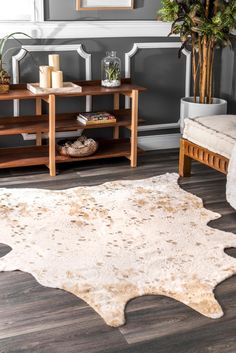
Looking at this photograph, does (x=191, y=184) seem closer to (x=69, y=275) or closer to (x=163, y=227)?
(x=163, y=227)

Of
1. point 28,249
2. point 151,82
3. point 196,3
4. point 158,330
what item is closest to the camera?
point 158,330

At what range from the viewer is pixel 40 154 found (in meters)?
4.07

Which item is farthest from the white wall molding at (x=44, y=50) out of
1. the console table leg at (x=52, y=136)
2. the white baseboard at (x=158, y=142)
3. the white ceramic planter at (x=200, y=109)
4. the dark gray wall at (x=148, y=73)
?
the white ceramic planter at (x=200, y=109)

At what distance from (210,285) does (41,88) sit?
75.6 inches

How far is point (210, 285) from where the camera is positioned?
2.48 metres

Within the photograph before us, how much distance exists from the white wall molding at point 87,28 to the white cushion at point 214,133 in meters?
0.92

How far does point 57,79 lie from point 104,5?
717mm

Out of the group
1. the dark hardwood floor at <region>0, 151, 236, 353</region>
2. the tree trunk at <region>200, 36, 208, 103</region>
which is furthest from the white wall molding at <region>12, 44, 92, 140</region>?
the dark hardwood floor at <region>0, 151, 236, 353</region>

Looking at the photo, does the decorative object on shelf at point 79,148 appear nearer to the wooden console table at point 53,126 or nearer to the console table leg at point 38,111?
the wooden console table at point 53,126

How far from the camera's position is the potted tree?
160 inches

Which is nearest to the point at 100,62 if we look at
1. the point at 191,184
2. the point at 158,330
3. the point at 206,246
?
the point at 191,184

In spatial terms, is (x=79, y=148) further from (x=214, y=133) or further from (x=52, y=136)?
(x=214, y=133)

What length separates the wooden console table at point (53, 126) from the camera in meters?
3.84

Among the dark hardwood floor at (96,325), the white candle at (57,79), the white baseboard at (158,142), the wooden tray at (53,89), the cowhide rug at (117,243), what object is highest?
the white candle at (57,79)
